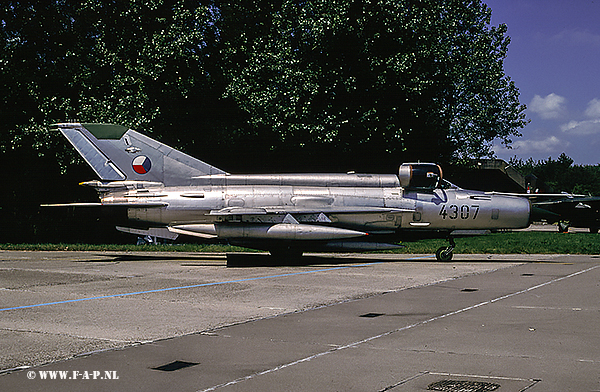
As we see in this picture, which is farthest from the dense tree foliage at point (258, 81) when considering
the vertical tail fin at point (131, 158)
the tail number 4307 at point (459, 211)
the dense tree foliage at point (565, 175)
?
the dense tree foliage at point (565, 175)

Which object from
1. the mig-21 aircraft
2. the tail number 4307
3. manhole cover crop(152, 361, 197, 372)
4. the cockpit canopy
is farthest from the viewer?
the cockpit canopy

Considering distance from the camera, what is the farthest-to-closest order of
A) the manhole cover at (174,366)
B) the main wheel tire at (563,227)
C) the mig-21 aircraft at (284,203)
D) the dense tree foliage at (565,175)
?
the dense tree foliage at (565,175), the main wheel tire at (563,227), the mig-21 aircraft at (284,203), the manhole cover at (174,366)

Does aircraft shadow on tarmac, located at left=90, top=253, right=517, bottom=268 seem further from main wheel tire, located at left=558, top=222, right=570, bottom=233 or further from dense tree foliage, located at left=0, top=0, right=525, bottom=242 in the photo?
main wheel tire, located at left=558, top=222, right=570, bottom=233

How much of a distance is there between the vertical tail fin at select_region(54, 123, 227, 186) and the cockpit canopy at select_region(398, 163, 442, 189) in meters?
6.27

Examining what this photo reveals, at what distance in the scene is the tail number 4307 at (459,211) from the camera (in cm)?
1842

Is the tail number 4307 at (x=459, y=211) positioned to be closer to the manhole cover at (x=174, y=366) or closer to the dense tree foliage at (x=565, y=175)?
the manhole cover at (x=174, y=366)

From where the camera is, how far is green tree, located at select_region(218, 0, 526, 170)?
1015 inches

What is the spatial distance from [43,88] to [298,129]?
13511mm

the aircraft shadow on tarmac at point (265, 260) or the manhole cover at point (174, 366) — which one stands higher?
the manhole cover at point (174, 366)

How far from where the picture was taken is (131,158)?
19.6 m

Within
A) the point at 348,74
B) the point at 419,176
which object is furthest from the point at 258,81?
the point at 419,176

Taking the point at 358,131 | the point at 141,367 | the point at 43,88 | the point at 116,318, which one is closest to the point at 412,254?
the point at 358,131

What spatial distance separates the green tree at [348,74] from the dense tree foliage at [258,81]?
6cm

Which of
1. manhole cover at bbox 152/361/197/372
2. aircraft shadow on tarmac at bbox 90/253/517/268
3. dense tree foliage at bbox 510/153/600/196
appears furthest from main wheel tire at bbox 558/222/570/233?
dense tree foliage at bbox 510/153/600/196
